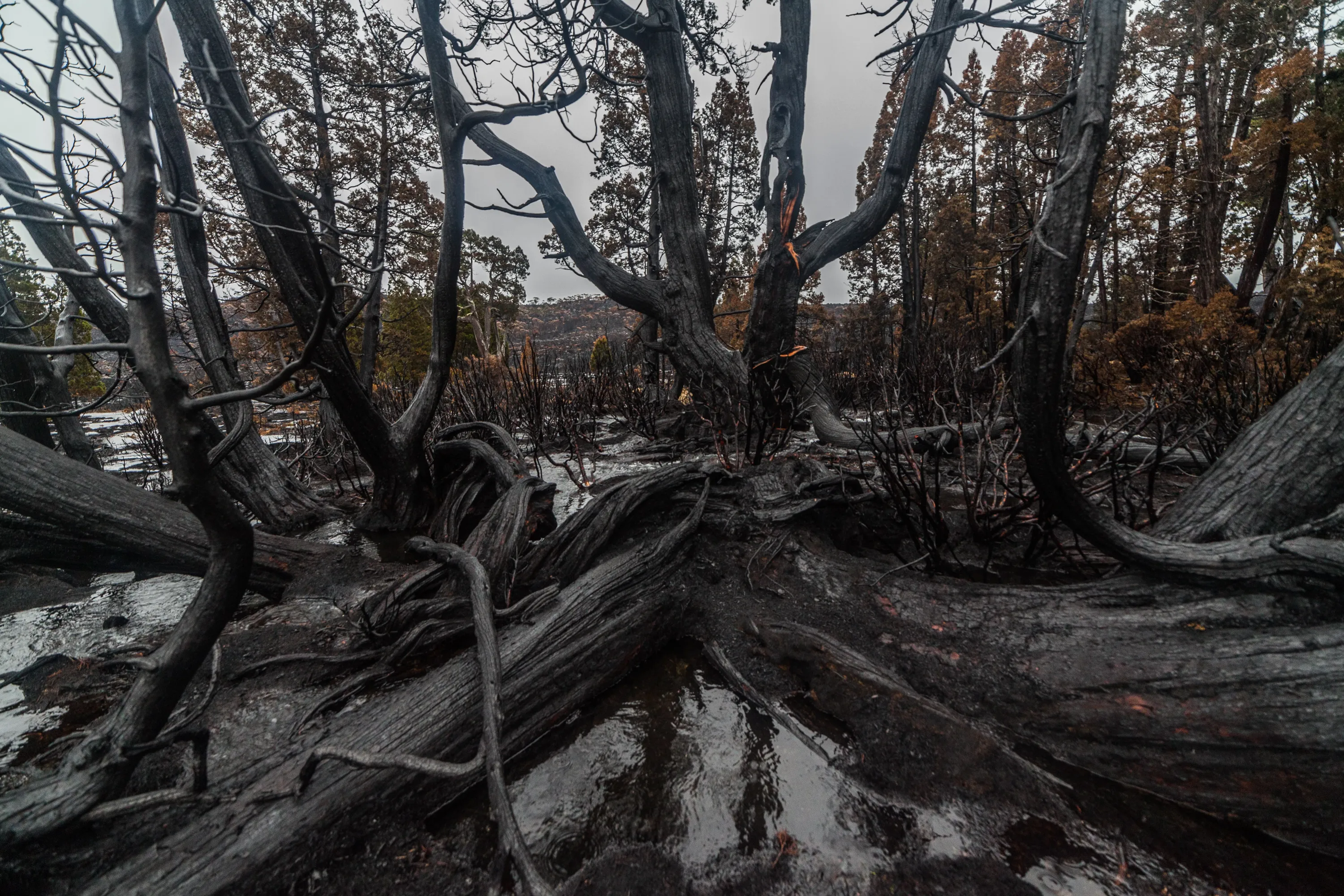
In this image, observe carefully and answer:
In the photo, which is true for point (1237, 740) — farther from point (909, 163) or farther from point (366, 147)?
point (366, 147)

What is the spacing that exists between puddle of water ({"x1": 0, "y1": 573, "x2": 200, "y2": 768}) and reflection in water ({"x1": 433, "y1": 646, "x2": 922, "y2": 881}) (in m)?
1.89

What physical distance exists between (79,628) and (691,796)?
3.37 metres

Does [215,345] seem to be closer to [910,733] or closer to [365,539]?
[365,539]

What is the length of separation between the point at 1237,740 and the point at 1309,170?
16457 mm

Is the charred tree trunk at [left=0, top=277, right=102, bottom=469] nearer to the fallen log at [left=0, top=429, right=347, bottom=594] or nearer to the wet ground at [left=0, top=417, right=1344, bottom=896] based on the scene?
the fallen log at [left=0, top=429, right=347, bottom=594]

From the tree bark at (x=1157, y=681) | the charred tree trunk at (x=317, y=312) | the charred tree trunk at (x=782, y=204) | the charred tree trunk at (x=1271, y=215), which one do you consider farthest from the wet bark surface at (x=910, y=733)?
the charred tree trunk at (x=1271, y=215)

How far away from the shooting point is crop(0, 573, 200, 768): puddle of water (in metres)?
1.91

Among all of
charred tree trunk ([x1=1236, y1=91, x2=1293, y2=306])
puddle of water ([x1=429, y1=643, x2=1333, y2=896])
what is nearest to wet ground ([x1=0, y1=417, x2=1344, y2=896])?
puddle of water ([x1=429, y1=643, x2=1333, y2=896])

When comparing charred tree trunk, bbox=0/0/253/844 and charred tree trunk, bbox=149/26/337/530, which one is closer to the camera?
charred tree trunk, bbox=0/0/253/844

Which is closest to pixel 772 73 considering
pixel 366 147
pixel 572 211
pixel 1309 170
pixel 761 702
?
pixel 572 211

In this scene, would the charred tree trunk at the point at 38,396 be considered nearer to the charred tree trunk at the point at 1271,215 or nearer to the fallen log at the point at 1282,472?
the fallen log at the point at 1282,472

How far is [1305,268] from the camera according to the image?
8562mm

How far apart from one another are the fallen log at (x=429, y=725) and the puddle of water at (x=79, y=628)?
1367mm

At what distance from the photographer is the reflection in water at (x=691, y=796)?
132 cm
